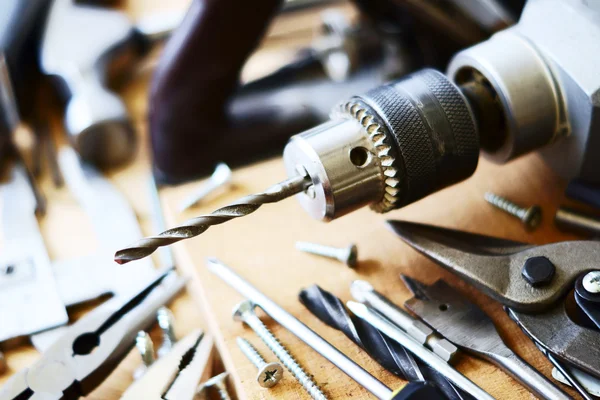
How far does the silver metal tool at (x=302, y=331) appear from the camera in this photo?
54cm

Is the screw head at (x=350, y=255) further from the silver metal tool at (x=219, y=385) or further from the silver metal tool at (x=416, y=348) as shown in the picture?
the silver metal tool at (x=219, y=385)

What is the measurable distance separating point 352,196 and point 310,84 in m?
0.38

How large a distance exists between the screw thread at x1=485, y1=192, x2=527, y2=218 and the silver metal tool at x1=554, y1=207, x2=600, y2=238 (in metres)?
0.04

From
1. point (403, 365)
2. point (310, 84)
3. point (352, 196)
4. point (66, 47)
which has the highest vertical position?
point (66, 47)

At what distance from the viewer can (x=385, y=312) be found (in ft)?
1.97

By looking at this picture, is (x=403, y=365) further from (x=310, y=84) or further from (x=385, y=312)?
(x=310, y=84)

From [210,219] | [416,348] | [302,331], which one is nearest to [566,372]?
[416,348]

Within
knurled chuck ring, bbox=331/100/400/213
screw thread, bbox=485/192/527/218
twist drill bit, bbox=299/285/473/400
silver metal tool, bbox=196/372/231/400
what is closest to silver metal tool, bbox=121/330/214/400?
silver metal tool, bbox=196/372/231/400

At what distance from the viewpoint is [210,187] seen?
75cm

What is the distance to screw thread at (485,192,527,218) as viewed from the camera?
0.69 metres

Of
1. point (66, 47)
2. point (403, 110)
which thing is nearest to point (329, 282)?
point (403, 110)

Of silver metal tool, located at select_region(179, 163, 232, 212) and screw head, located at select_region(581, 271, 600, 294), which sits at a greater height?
silver metal tool, located at select_region(179, 163, 232, 212)

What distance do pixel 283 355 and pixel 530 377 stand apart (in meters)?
0.22

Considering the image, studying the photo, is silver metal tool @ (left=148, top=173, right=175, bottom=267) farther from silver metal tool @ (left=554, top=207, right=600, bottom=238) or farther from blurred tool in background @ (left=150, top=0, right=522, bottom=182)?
silver metal tool @ (left=554, top=207, right=600, bottom=238)
